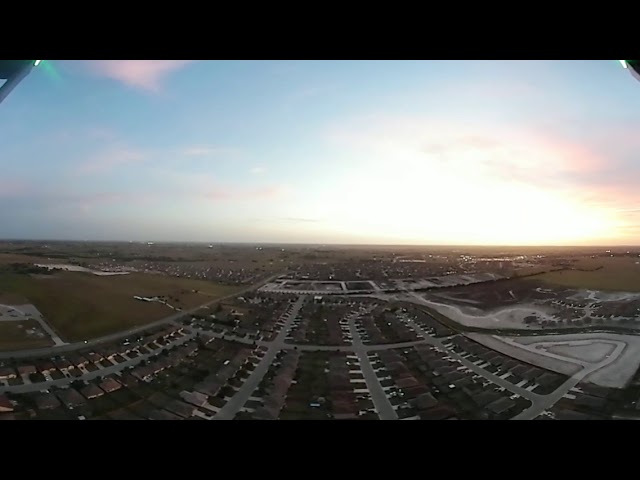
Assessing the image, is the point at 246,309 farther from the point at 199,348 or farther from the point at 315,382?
the point at 315,382

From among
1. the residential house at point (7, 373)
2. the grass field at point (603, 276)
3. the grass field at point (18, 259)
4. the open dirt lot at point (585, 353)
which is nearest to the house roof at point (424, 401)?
the open dirt lot at point (585, 353)

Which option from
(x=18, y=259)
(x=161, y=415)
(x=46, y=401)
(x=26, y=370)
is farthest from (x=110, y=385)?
(x=18, y=259)

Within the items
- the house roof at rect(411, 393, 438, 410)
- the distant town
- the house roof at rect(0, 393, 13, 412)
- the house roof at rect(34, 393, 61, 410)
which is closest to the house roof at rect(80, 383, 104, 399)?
the distant town

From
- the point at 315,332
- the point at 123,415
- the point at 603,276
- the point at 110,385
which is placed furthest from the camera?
the point at 603,276

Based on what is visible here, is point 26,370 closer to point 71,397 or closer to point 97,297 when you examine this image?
point 71,397
